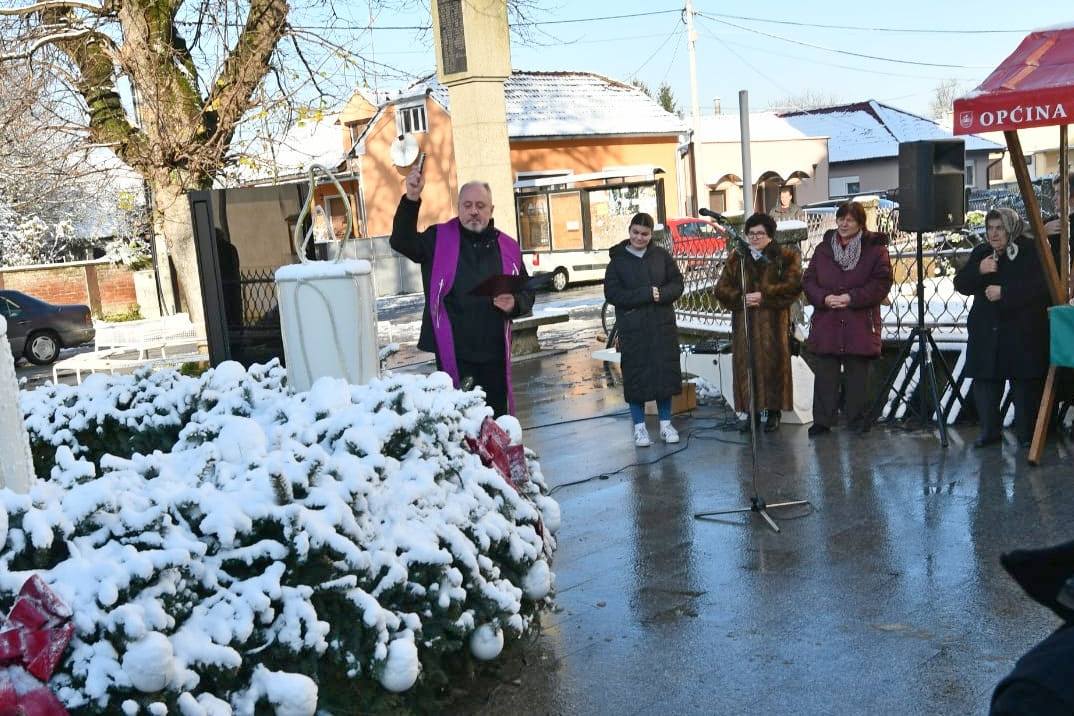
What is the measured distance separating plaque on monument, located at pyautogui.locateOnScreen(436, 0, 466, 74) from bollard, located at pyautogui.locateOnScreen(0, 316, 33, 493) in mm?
8890

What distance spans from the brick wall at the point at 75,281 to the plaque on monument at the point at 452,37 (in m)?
19.4

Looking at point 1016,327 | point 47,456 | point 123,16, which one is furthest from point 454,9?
point 47,456

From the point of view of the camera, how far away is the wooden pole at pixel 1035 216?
6.51m

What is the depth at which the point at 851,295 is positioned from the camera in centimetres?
796

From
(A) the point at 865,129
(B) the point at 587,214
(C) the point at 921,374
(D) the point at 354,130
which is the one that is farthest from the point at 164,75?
(A) the point at 865,129

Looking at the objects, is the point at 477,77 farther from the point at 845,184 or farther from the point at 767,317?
the point at 845,184

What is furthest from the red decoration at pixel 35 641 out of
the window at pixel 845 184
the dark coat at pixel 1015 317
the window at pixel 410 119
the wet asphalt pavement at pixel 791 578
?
the window at pixel 845 184

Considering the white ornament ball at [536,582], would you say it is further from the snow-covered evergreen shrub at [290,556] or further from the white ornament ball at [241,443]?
the white ornament ball at [241,443]

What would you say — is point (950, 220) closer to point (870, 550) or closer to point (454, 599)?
point (870, 550)

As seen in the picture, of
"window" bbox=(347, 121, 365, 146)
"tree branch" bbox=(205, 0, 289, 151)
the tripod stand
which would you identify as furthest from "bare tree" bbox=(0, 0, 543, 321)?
"window" bbox=(347, 121, 365, 146)

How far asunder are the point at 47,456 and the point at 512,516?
245 centimetres

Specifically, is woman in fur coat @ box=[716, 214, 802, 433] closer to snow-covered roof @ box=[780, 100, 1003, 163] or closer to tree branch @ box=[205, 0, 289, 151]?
tree branch @ box=[205, 0, 289, 151]

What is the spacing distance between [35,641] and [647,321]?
5.86m

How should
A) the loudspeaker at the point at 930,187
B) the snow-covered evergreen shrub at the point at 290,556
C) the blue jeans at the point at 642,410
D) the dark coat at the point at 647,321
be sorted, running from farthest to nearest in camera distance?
the blue jeans at the point at 642,410 → the dark coat at the point at 647,321 → the loudspeaker at the point at 930,187 → the snow-covered evergreen shrub at the point at 290,556
